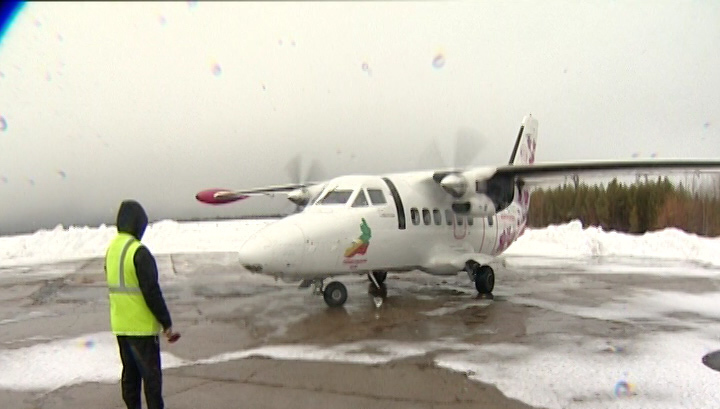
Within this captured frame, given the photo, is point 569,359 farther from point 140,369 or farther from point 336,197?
point 336,197

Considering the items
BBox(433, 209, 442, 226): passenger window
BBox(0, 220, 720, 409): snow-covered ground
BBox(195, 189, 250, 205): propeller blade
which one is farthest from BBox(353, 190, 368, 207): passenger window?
BBox(195, 189, 250, 205): propeller blade

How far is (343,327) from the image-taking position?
8.70m

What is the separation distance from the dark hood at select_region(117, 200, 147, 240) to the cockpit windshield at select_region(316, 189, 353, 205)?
21.1 feet

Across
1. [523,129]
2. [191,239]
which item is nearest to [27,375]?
[523,129]

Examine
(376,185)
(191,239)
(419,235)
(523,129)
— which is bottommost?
(191,239)

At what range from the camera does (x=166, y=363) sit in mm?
6730

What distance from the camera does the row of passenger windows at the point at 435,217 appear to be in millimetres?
11947

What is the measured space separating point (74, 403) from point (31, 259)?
83.4 ft

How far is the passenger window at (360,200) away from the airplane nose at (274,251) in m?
1.59

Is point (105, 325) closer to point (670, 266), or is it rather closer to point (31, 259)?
point (670, 266)

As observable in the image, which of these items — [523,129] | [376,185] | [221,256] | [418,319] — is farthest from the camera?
[221,256]

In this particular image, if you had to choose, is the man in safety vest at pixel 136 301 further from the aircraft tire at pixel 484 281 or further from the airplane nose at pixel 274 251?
the aircraft tire at pixel 484 281

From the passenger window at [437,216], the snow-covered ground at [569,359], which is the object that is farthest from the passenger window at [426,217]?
the snow-covered ground at [569,359]

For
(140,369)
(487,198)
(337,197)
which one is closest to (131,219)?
(140,369)
